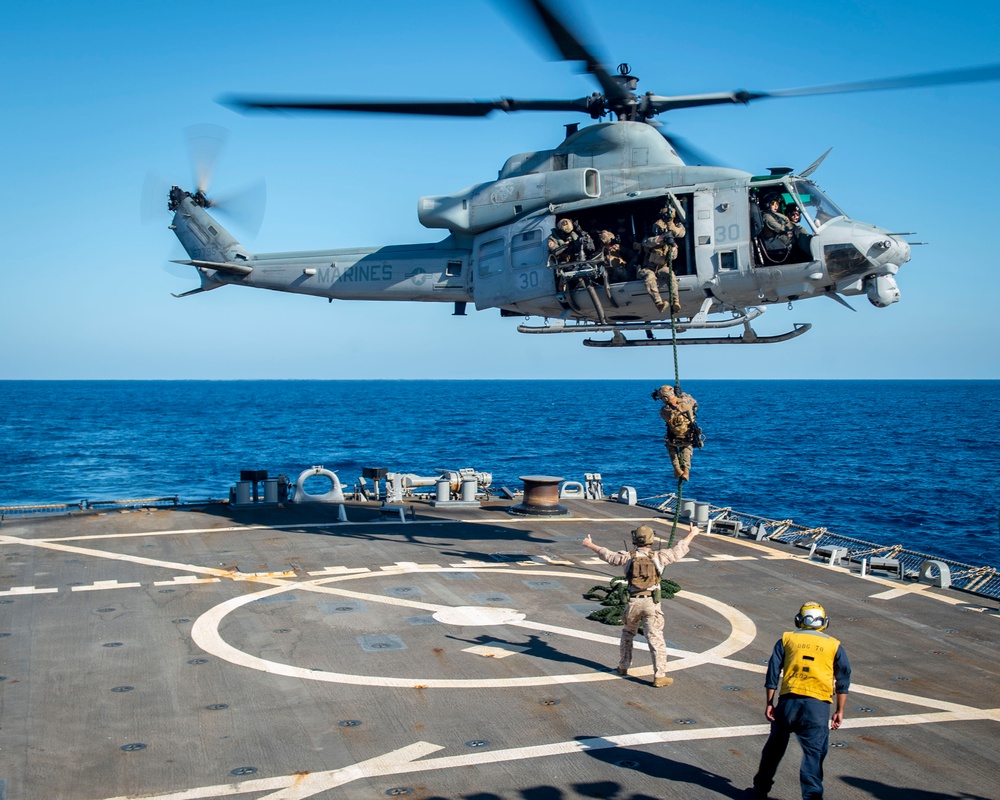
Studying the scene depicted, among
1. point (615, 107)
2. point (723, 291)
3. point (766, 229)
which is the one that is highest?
point (615, 107)

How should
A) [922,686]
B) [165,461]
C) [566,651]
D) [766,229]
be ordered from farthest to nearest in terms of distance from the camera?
[165,461]
[766,229]
[566,651]
[922,686]

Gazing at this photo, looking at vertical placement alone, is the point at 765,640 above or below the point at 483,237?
below

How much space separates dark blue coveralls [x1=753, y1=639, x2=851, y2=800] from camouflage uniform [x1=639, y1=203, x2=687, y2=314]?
976cm

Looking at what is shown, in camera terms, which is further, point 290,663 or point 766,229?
point 766,229

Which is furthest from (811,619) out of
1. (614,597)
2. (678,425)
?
(614,597)

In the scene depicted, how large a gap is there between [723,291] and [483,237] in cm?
568

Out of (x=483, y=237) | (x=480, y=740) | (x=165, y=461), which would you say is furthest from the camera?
(x=165, y=461)

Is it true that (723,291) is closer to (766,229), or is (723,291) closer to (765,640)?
(766,229)

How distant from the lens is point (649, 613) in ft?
37.2

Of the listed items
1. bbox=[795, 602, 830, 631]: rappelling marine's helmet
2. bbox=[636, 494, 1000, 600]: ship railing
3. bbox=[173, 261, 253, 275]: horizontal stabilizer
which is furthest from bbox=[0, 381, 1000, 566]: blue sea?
bbox=[795, 602, 830, 631]: rappelling marine's helmet

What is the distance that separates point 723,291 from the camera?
17922 mm

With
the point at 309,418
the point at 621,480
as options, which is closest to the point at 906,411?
the point at 309,418

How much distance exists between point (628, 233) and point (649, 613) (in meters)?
9.43

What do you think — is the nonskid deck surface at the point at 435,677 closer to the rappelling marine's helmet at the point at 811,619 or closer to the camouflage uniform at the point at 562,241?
the rappelling marine's helmet at the point at 811,619
